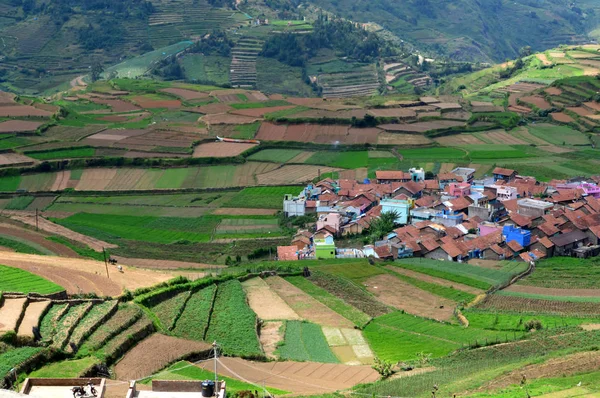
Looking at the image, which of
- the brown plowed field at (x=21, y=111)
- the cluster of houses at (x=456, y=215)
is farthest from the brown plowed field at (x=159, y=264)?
the brown plowed field at (x=21, y=111)

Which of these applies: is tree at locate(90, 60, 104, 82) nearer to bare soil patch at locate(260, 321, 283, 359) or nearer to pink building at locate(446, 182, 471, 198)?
pink building at locate(446, 182, 471, 198)

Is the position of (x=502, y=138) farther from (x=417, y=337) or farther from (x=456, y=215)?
(x=417, y=337)

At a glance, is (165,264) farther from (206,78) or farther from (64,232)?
(206,78)

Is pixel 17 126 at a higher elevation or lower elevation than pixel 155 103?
higher

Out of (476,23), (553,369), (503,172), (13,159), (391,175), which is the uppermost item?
(553,369)

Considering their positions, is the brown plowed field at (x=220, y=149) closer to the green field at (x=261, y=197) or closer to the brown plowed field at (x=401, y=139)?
the green field at (x=261, y=197)

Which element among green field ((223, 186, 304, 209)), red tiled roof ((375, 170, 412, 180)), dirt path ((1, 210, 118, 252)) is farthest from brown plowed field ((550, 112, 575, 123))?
dirt path ((1, 210, 118, 252))

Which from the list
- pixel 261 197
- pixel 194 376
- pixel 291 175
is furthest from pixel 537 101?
pixel 194 376

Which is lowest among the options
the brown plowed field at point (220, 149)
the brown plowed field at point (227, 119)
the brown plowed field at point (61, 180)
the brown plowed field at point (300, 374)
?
the brown plowed field at point (227, 119)
